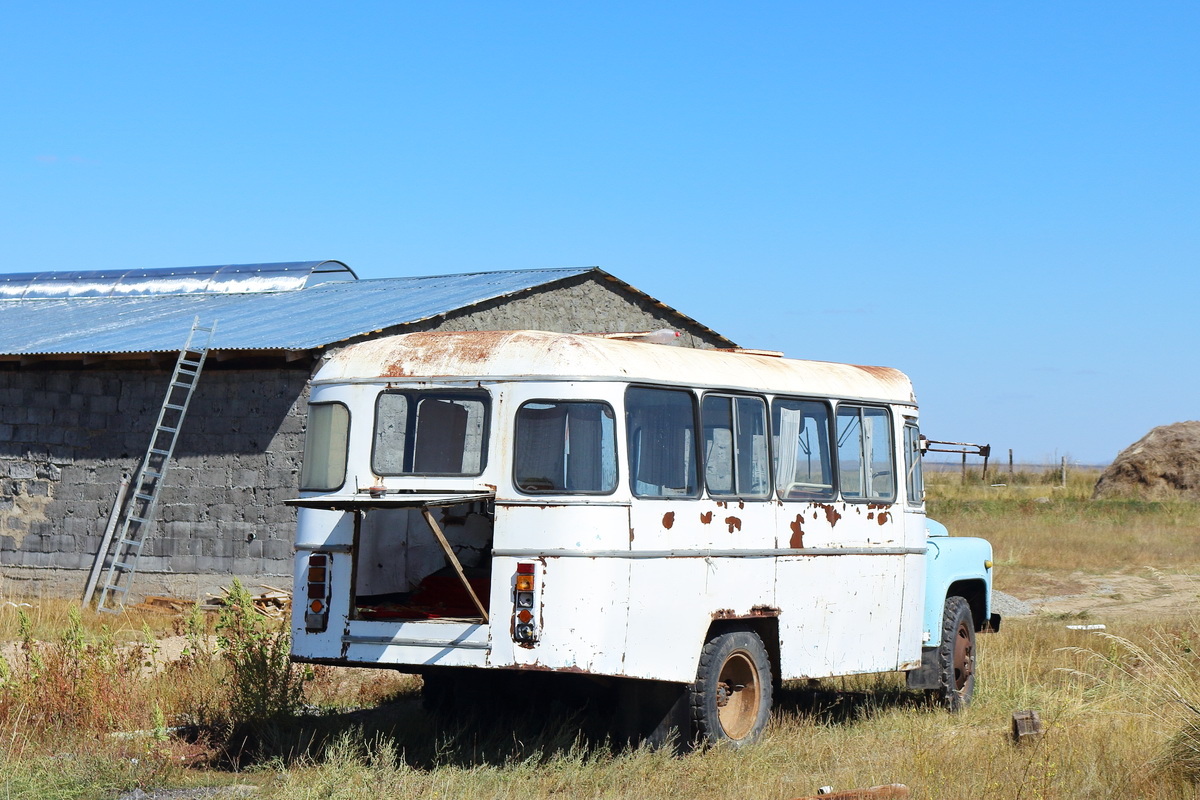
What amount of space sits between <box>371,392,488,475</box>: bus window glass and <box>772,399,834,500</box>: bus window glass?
6.78ft

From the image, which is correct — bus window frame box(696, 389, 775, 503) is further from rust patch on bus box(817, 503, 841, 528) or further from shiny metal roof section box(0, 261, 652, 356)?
shiny metal roof section box(0, 261, 652, 356)

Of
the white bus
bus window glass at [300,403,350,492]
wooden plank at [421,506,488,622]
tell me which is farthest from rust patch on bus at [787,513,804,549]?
bus window glass at [300,403,350,492]

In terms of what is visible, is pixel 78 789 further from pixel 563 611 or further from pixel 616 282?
pixel 616 282

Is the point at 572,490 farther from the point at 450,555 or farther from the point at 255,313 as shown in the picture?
the point at 255,313

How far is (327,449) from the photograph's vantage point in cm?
874

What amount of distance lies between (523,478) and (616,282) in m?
12.1

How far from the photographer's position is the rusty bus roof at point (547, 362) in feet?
26.7

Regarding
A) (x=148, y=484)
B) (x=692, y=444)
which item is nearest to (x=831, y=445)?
(x=692, y=444)

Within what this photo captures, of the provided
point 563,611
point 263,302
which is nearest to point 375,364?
point 563,611

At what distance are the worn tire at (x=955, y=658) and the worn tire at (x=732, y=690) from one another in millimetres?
2410

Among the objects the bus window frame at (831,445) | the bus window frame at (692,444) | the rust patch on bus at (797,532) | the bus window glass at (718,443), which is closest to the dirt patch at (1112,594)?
the bus window frame at (831,445)

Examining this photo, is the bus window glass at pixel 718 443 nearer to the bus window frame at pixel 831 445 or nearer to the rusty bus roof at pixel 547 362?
the rusty bus roof at pixel 547 362

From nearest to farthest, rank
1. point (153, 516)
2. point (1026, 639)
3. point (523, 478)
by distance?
point (523, 478) < point (1026, 639) < point (153, 516)

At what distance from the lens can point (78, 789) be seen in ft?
24.7
